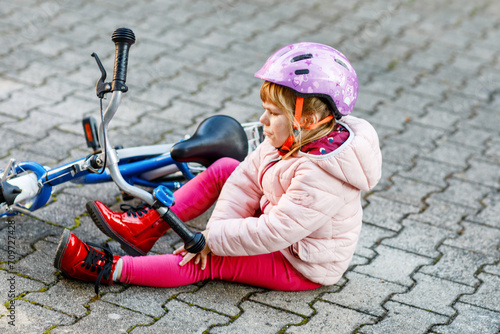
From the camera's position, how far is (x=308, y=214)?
2.51 metres

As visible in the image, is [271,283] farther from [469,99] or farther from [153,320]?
[469,99]

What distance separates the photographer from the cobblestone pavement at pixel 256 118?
263 cm

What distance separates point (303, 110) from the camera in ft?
8.27

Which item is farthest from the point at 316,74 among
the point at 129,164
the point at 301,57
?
the point at 129,164

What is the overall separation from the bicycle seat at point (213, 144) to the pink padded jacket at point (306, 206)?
0.86 feet

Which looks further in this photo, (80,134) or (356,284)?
(80,134)

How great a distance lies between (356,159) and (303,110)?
0.28 meters

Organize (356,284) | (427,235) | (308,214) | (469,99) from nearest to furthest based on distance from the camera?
(308,214) < (356,284) < (427,235) < (469,99)

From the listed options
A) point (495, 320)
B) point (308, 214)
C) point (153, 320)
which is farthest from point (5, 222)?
point (495, 320)

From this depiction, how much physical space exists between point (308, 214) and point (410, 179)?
1.65 m

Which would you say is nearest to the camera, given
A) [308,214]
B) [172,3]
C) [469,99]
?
[308,214]

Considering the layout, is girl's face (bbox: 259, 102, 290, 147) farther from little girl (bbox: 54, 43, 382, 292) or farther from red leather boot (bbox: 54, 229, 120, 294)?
red leather boot (bbox: 54, 229, 120, 294)

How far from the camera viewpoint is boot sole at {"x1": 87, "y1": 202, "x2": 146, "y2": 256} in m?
2.75

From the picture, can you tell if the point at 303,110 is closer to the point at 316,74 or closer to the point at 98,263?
the point at 316,74
